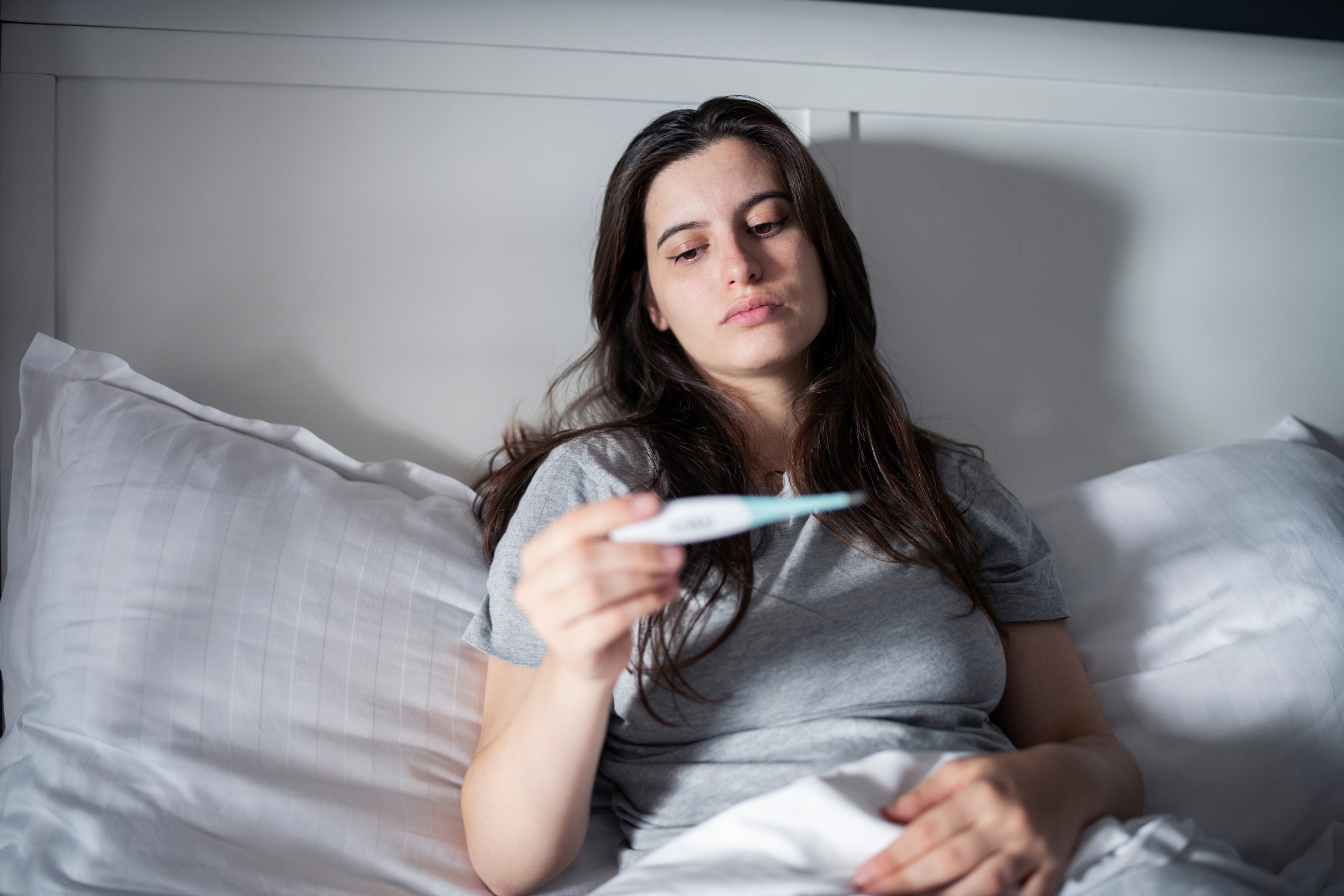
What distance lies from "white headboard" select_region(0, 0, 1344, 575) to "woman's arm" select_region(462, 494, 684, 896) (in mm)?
551

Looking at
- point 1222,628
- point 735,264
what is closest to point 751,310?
point 735,264

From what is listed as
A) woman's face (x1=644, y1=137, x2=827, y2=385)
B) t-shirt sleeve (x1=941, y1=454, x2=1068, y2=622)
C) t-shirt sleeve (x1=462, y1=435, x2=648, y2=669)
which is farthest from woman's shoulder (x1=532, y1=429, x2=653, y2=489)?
t-shirt sleeve (x1=941, y1=454, x2=1068, y2=622)

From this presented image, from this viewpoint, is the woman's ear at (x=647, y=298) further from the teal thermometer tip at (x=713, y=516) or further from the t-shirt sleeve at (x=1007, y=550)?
the teal thermometer tip at (x=713, y=516)

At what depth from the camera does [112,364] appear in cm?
101

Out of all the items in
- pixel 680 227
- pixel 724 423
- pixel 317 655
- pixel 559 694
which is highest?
pixel 680 227

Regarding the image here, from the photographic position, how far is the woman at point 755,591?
65 cm

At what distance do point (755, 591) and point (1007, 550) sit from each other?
1.13 ft

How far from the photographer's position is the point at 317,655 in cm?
87

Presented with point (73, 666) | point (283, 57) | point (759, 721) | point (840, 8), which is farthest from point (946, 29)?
point (73, 666)

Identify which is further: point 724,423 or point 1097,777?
point 724,423

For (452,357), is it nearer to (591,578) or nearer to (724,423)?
(724,423)

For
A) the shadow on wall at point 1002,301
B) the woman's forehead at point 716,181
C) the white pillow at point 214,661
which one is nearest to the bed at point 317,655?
the white pillow at point 214,661

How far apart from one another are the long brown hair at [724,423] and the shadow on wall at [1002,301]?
0.24 m

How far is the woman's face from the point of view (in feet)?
3.08
